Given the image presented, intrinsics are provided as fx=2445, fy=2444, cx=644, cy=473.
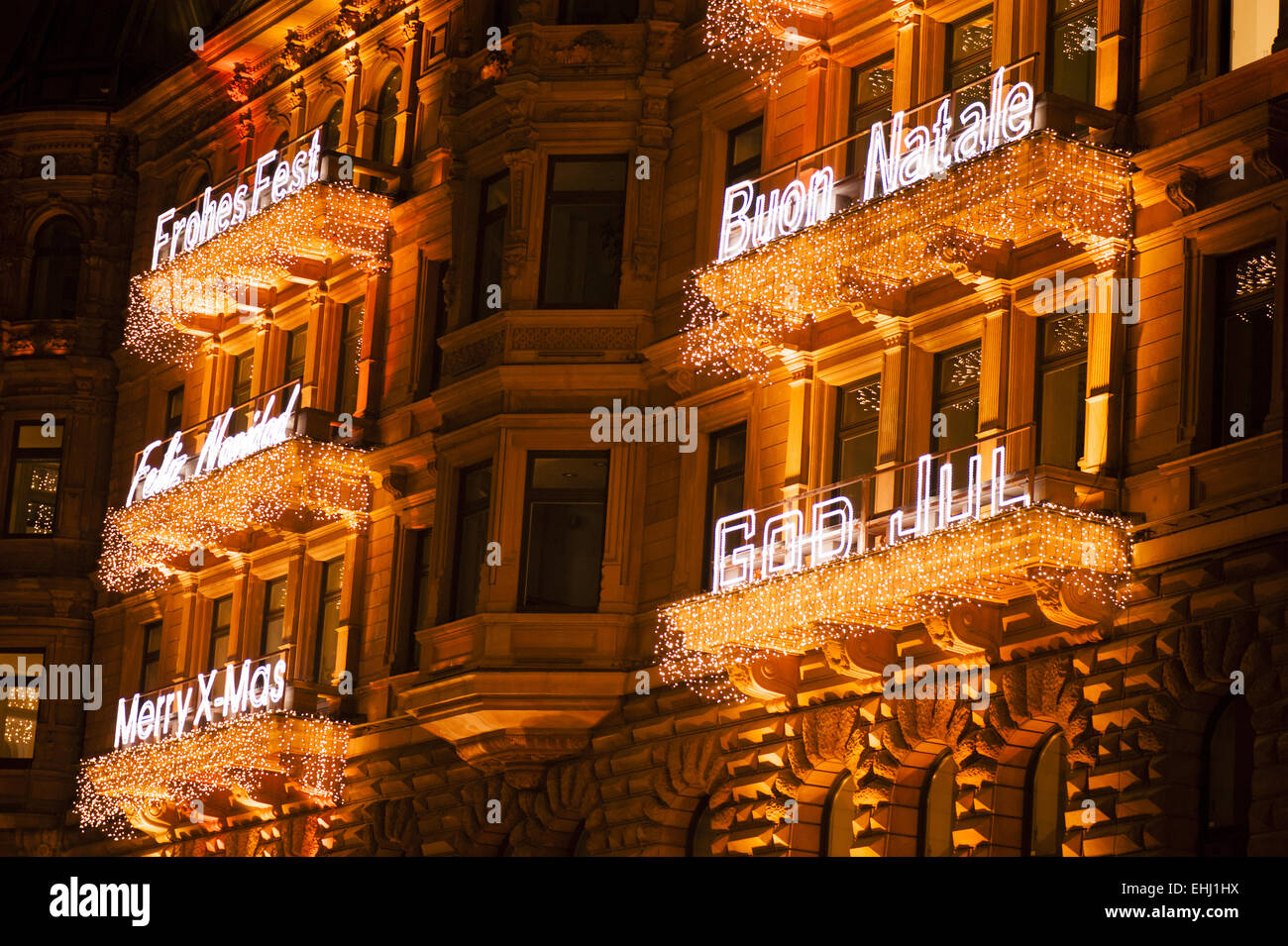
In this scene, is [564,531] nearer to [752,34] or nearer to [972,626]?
[752,34]

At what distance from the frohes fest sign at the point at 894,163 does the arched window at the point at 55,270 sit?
758 inches

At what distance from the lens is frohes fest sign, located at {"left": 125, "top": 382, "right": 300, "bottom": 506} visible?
3659cm

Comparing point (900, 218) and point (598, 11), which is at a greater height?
point (598, 11)

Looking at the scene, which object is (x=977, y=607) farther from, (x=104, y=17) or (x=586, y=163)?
(x=104, y=17)

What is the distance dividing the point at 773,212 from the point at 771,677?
18.1 ft

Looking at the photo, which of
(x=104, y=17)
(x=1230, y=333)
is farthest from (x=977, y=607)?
(x=104, y=17)

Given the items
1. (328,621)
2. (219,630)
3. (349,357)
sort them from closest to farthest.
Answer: (328,621) < (349,357) < (219,630)

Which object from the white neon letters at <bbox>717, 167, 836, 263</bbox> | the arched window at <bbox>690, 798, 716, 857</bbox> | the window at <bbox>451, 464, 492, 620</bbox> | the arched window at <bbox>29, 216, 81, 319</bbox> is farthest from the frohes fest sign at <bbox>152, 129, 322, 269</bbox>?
the arched window at <bbox>690, 798, 716, 857</bbox>

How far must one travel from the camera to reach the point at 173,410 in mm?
43031

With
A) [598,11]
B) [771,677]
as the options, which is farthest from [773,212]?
[598,11]

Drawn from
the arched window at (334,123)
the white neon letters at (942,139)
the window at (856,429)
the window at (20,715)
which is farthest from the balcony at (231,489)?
the white neon letters at (942,139)

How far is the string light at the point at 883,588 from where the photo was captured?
23.8 meters

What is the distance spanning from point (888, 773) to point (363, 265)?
47.2 feet

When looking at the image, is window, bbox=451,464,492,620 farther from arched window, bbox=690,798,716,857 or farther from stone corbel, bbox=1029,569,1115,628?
stone corbel, bbox=1029,569,1115,628
